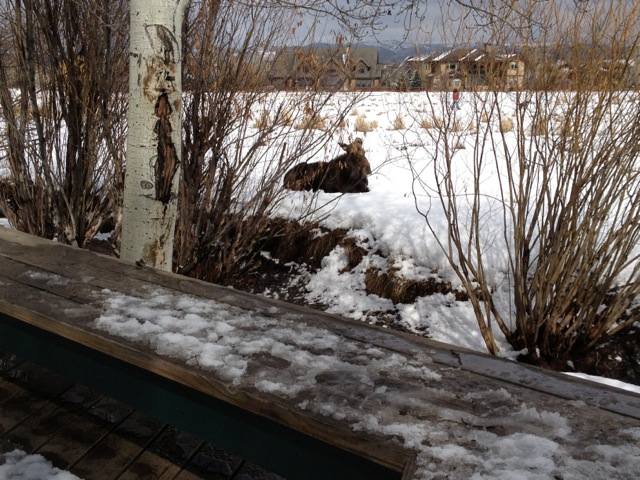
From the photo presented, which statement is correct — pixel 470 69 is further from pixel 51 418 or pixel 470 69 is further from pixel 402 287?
pixel 51 418

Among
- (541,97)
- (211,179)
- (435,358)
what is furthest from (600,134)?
(211,179)

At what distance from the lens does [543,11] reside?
10.3ft

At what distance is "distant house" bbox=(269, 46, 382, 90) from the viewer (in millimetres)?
4457

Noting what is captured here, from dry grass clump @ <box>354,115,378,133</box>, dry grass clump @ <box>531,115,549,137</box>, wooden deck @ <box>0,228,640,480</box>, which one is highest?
dry grass clump @ <box>531,115,549,137</box>

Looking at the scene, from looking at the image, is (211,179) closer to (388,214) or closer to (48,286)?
(388,214)

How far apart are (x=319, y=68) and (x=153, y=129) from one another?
6.27ft

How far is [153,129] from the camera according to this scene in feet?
9.87

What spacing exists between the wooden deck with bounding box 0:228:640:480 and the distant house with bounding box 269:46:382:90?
2.94m

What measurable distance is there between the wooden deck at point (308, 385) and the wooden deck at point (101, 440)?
32 cm

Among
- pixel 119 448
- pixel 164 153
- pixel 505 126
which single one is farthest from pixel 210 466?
pixel 505 126

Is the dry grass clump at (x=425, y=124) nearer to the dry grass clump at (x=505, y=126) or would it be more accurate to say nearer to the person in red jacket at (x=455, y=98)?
the person in red jacket at (x=455, y=98)

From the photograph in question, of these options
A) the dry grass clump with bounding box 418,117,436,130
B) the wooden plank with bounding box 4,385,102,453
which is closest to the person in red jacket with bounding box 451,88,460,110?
the dry grass clump with bounding box 418,117,436,130

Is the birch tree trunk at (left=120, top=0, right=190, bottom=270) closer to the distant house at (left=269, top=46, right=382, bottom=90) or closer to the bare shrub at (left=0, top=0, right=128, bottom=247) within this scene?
the bare shrub at (left=0, top=0, right=128, bottom=247)

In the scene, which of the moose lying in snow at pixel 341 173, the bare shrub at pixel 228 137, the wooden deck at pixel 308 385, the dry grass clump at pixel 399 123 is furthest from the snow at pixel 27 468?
the moose lying in snow at pixel 341 173
